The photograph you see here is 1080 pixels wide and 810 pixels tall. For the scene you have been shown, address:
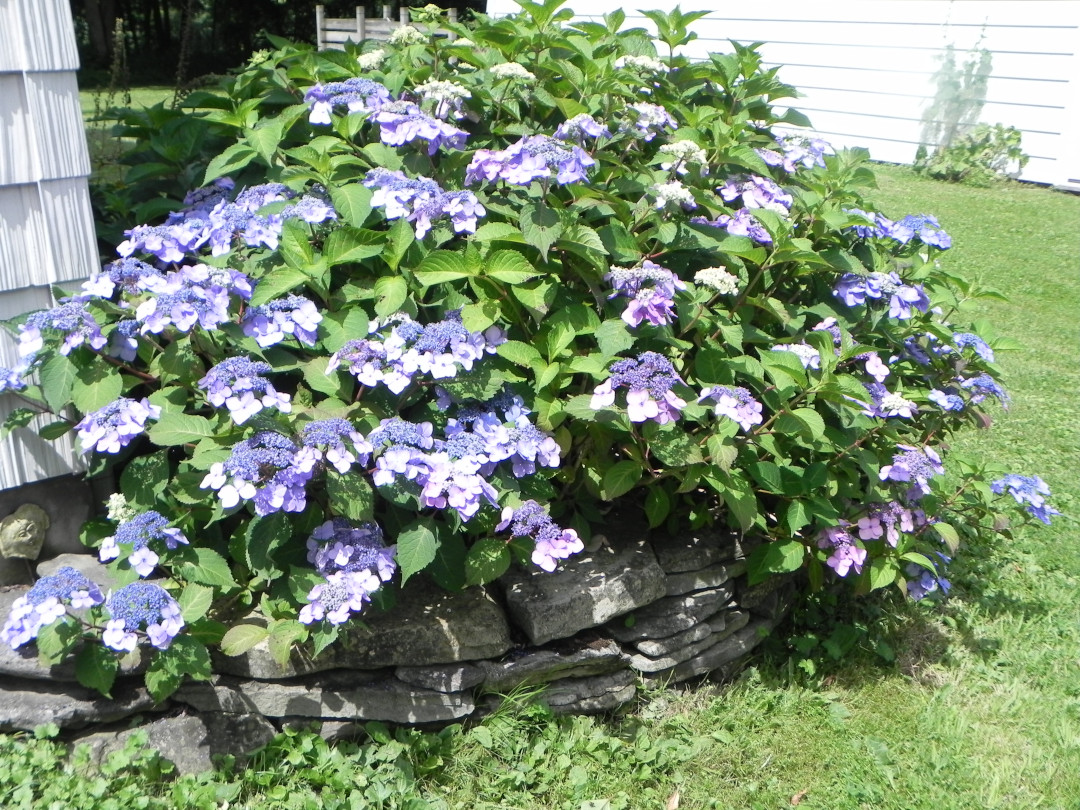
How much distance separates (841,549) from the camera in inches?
104

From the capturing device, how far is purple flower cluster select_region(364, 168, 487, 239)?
2336mm

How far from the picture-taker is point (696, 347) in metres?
2.71

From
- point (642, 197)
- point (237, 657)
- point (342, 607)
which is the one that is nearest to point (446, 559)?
point (342, 607)

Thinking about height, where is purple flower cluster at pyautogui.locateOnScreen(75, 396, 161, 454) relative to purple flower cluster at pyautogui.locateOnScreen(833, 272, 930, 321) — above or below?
below

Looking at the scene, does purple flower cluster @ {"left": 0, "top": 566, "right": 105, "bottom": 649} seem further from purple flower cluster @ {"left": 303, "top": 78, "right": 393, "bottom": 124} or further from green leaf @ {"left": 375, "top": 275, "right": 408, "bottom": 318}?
purple flower cluster @ {"left": 303, "top": 78, "right": 393, "bottom": 124}

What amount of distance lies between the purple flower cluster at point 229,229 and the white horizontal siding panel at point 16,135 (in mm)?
266

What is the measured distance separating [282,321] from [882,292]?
169 centimetres

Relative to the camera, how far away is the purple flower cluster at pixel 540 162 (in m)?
2.23

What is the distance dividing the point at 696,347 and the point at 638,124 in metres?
0.67

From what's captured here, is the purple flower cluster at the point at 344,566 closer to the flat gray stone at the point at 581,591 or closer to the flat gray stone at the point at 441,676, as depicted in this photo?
the flat gray stone at the point at 441,676

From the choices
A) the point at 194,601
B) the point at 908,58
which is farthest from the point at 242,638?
the point at 908,58

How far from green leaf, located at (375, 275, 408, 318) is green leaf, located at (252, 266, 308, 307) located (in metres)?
0.17

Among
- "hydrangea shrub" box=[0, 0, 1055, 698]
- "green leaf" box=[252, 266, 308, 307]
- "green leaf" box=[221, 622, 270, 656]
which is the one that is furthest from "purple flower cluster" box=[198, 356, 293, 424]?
"green leaf" box=[221, 622, 270, 656]

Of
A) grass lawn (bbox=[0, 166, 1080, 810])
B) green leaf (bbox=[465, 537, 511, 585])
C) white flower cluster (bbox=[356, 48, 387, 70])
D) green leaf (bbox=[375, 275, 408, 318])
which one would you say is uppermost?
white flower cluster (bbox=[356, 48, 387, 70])
